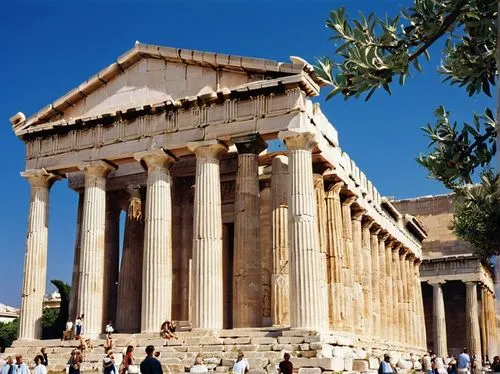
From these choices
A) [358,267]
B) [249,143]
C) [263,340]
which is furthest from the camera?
[358,267]

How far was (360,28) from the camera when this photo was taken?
6.87 m

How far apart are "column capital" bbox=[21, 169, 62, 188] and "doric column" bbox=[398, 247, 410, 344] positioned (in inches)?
815

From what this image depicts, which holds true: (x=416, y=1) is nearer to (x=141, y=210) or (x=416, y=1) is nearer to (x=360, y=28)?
(x=360, y=28)

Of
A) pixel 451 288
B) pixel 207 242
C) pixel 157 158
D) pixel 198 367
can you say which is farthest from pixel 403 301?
pixel 198 367

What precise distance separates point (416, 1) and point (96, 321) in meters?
22.7

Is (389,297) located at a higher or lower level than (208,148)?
lower

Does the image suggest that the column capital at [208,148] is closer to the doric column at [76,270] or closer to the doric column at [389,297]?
the doric column at [76,270]

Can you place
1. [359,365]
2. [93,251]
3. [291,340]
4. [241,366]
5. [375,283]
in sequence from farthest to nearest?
[375,283], [93,251], [359,365], [291,340], [241,366]

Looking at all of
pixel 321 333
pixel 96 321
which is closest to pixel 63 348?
pixel 96 321

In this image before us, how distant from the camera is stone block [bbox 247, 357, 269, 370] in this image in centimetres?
2159

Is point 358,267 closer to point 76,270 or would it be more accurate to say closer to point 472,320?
point 76,270

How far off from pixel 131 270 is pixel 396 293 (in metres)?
16.3

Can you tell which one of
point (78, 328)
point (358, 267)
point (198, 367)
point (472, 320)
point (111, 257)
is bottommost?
point (198, 367)

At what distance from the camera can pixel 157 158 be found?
2722 centimetres
